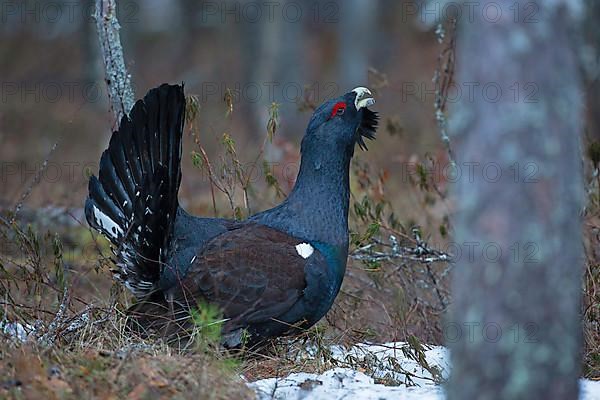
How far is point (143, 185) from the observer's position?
4.84m

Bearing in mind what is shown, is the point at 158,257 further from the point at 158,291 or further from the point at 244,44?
the point at 244,44

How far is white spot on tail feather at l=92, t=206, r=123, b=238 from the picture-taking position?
5.02 metres

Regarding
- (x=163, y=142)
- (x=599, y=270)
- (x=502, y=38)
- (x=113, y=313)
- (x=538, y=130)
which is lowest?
(x=113, y=313)

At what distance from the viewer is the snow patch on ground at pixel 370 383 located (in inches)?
154

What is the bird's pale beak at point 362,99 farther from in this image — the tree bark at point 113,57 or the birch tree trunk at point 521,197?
the birch tree trunk at point 521,197

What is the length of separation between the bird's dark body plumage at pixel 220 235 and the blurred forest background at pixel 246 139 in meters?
0.25

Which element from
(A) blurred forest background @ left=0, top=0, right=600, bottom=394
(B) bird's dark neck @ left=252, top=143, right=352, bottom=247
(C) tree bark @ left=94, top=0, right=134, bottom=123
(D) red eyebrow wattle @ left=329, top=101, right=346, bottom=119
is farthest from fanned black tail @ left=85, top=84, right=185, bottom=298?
(D) red eyebrow wattle @ left=329, top=101, right=346, bottom=119

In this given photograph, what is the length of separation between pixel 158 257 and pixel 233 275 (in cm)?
49

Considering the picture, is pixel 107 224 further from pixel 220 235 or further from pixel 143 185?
pixel 220 235

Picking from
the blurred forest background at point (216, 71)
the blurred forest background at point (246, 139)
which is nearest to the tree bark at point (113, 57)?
the blurred forest background at point (246, 139)

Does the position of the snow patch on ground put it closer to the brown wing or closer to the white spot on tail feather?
the brown wing

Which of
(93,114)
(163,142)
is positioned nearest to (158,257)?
(163,142)

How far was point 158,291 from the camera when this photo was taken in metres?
5.07

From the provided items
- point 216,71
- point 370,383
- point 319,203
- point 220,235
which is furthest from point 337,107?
point 216,71
